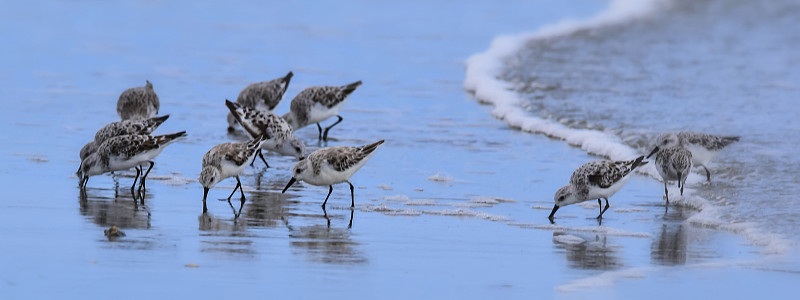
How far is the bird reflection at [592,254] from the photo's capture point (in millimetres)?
8227

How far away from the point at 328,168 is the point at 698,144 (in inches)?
151

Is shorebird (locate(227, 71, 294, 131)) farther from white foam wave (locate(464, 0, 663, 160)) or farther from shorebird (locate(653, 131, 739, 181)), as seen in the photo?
shorebird (locate(653, 131, 739, 181))

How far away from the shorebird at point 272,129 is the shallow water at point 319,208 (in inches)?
8.2

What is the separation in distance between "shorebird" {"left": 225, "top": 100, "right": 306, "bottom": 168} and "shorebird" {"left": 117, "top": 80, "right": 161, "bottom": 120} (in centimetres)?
117

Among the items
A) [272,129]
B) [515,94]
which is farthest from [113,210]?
[515,94]

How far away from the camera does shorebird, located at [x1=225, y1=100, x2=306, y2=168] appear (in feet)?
41.8

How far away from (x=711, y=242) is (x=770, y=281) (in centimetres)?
137

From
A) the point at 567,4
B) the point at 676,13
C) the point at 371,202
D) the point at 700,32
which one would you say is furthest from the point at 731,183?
the point at 567,4

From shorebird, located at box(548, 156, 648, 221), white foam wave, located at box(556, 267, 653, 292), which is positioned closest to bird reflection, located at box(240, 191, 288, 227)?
shorebird, located at box(548, 156, 648, 221)

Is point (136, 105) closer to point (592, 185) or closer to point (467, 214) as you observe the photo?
point (467, 214)

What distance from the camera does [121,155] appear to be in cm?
1064

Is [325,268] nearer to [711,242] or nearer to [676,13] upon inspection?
[711,242]

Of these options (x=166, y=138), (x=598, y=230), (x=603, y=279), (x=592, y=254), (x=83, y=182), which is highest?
(x=166, y=138)

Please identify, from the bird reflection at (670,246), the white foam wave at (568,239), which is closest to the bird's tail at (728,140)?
the bird reflection at (670,246)
